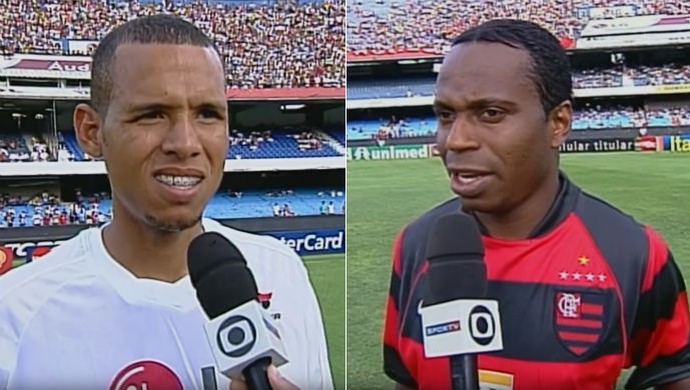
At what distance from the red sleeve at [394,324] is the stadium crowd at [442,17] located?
537mm

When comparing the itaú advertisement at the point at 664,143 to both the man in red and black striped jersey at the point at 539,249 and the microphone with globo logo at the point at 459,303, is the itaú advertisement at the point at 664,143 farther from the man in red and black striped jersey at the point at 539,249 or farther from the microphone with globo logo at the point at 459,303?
the microphone with globo logo at the point at 459,303

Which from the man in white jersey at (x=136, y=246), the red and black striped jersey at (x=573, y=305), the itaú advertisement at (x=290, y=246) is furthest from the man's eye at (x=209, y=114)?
the red and black striped jersey at (x=573, y=305)

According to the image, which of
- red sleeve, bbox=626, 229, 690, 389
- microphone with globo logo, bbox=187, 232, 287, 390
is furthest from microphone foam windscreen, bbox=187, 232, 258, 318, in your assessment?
red sleeve, bbox=626, 229, 690, 389

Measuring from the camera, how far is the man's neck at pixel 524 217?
1837 mm

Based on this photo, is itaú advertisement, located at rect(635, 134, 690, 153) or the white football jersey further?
itaú advertisement, located at rect(635, 134, 690, 153)

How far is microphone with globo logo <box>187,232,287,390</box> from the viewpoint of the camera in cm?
147

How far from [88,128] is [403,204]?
845mm

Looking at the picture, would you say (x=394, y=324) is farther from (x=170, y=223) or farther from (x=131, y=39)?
(x=131, y=39)

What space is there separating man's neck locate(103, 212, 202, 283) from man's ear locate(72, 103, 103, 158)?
0.17m

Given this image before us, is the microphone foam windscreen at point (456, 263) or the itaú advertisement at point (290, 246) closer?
the microphone foam windscreen at point (456, 263)

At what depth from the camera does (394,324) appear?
1988 mm

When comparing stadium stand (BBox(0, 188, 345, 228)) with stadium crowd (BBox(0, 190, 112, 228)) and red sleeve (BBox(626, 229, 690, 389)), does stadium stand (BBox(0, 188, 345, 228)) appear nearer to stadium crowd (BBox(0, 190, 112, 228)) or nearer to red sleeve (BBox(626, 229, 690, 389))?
stadium crowd (BBox(0, 190, 112, 228))

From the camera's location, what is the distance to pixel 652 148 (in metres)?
2.37

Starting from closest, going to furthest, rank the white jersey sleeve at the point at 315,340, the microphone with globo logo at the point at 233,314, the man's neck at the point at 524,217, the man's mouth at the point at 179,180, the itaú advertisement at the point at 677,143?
the microphone with globo logo at the point at 233,314 → the man's neck at the point at 524,217 → the man's mouth at the point at 179,180 → the white jersey sleeve at the point at 315,340 → the itaú advertisement at the point at 677,143
